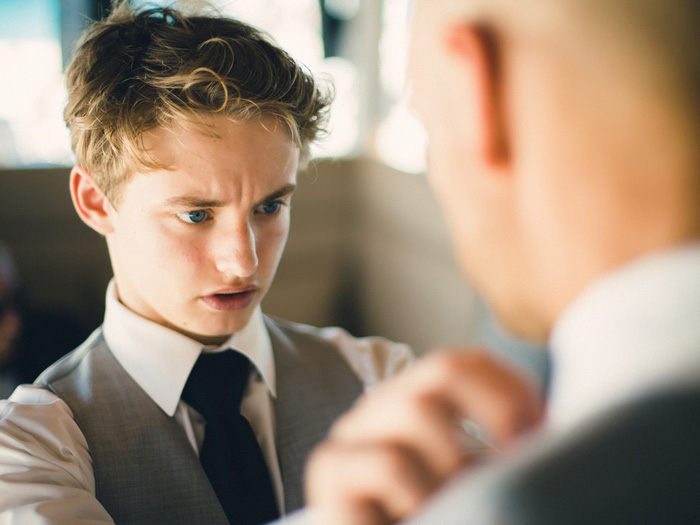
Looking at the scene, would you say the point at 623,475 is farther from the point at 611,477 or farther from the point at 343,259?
the point at 343,259

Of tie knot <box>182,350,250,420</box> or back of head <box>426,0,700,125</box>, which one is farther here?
tie knot <box>182,350,250,420</box>

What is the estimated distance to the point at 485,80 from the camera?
0.27 m

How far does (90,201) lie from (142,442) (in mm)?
307

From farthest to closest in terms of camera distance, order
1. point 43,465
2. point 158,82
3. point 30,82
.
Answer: point 30,82 → point 158,82 → point 43,465

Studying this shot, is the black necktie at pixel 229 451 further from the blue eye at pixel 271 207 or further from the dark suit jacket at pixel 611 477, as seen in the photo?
the dark suit jacket at pixel 611 477

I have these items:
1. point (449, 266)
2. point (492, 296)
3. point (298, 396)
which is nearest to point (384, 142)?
point (449, 266)

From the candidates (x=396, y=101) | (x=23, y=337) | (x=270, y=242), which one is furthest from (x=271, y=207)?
(x=396, y=101)

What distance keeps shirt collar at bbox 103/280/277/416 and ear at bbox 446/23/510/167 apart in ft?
1.68

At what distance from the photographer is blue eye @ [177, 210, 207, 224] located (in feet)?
Answer: 2.17

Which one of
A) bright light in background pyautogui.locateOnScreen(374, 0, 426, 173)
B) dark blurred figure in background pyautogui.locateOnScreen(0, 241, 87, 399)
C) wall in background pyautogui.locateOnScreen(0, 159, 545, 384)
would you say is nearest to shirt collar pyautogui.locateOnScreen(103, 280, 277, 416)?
dark blurred figure in background pyautogui.locateOnScreen(0, 241, 87, 399)

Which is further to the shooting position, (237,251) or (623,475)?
(237,251)

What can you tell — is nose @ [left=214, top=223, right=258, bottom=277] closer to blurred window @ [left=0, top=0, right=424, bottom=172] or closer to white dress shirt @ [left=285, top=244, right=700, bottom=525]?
white dress shirt @ [left=285, top=244, right=700, bottom=525]

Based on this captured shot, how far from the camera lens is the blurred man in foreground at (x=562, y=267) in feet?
0.69

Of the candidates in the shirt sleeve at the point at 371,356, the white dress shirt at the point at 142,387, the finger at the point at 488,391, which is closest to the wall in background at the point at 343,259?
the shirt sleeve at the point at 371,356
